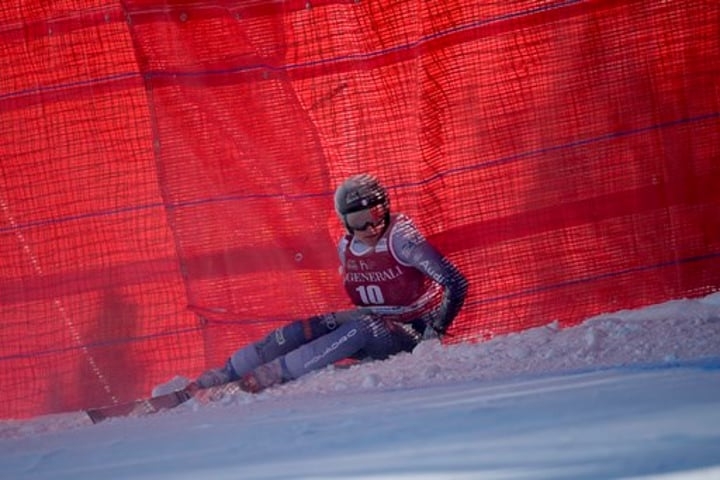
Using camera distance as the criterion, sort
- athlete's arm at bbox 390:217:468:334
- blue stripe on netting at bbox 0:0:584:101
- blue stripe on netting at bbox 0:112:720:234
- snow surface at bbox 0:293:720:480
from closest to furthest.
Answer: snow surface at bbox 0:293:720:480
athlete's arm at bbox 390:217:468:334
blue stripe on netting at bbox 0:112:720:234
blue stripe on netting at bbox 0:0:584:101

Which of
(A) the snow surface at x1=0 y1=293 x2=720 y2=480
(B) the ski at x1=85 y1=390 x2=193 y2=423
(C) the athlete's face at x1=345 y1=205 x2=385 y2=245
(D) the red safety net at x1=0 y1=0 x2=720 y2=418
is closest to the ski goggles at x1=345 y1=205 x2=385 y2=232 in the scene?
(C) the athlete's face at x1=345 y1=205 x2=385 y2=245

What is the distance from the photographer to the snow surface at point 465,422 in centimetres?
321

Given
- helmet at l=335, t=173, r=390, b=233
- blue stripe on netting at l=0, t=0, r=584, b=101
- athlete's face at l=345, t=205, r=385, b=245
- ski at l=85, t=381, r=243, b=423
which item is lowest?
ski at l=85, t=381, r=243, b=423

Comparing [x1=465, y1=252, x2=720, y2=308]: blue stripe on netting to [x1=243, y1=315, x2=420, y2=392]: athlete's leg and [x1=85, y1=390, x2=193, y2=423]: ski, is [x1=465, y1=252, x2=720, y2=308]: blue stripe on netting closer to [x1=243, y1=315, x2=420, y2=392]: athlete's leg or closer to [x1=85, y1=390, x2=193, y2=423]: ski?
[x1=243, y1=315, x2=420, y2=392]: athlete's leg

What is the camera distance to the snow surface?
3.21 meters

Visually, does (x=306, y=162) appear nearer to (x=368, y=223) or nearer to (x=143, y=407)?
(x=368, y=223)

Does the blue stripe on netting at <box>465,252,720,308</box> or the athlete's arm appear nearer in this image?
the athlete's arm

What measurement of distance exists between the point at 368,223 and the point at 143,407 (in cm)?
140

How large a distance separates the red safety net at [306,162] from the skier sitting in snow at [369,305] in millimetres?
242

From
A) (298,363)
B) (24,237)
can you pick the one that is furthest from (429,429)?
(24,237)

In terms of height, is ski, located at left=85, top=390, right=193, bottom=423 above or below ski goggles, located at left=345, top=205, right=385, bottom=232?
below

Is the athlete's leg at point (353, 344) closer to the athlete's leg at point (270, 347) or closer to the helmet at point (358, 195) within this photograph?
the athlete's leg at point (270, 347)

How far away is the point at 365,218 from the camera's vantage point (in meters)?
6.11

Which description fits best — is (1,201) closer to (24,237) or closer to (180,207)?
(24,237)
